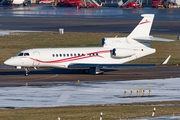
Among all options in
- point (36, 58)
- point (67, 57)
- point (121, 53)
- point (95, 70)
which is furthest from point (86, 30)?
point (36, 58)

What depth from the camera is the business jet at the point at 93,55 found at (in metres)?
53.3

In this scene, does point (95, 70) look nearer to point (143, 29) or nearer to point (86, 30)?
point (143, 29)

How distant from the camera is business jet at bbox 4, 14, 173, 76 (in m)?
53.3

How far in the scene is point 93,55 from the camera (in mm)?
54188

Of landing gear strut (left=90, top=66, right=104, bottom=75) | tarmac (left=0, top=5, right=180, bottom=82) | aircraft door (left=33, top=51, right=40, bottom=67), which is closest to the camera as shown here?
tarmac (left=0, top=5, right=180, bottom=82)

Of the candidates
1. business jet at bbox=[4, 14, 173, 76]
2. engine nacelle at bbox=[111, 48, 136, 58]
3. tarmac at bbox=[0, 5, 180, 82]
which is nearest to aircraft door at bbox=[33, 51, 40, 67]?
business jet at bbox=[4, 14, 173, 76]

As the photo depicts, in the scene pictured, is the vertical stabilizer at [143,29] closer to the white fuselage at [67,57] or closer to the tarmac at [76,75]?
the white fuselage at [67,57]

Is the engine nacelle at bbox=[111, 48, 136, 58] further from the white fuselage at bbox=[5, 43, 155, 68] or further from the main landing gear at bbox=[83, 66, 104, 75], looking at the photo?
the main landing gear at bbox=[83, 66, 104, 75]

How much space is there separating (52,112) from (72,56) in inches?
758

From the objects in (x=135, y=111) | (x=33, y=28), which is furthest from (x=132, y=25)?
(x=135, y=111)

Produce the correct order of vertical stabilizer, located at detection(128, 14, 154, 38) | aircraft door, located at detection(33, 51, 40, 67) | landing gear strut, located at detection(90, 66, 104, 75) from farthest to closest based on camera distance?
vertical stabilizer, located at detection(128, 14, 154, 38)
landing gear strut, located at detection(90, 66, 104, 75)
aircraft door, located at detection(33, 51, 40, 67)

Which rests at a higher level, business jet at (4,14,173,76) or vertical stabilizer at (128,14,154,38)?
vertical stabilizer at (128,14,154,38)

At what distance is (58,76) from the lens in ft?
176

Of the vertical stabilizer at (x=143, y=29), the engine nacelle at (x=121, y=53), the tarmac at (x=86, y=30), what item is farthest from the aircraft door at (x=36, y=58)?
the vertical stabilizer at (x=143, y=29)
